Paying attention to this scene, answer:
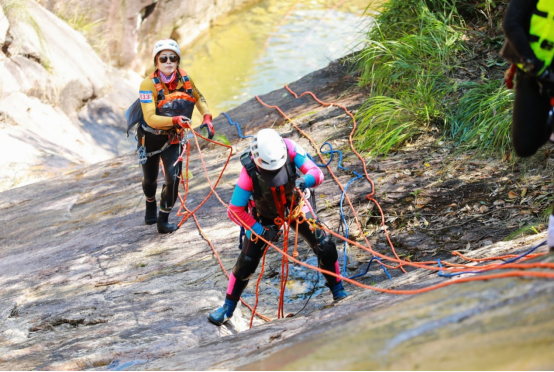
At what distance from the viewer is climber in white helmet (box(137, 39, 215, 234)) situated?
4984mm

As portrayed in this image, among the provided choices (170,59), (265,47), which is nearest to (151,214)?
(170,59)

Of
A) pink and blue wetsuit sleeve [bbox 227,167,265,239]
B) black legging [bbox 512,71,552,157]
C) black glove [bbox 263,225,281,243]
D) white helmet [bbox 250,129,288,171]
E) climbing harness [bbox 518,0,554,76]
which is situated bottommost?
black glove [bbox 263,225,281,243]

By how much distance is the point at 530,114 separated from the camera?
284 centimetres

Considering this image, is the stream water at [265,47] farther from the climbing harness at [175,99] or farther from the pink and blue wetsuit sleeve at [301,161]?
the pink and blue wetsuit sleeve at [301,161]

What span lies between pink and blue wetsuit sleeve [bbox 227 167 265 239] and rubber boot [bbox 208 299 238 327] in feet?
2.54

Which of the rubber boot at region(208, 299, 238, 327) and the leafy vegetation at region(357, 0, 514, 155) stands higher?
the leafy vegetation at region(357, 0, 514, 155)

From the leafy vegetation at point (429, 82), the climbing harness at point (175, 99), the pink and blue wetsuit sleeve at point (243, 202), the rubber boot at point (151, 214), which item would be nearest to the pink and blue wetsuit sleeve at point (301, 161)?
the pink and blue wetsuit sleeve at point (243, 202)

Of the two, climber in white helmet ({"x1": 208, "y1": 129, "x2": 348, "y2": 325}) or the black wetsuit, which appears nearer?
the black wetsuit

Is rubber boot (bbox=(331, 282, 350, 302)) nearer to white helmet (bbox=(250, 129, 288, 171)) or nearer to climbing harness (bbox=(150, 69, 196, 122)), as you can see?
white helmet (bbox=(250, 129, 288, 171))

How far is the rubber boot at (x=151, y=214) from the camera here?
6176 mm

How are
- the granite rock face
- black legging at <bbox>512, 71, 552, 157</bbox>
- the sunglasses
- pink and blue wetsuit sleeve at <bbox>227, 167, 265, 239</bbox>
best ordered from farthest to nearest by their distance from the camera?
1. the granite rock face
2. the sunglasses
3. pink and blue wetsuit sleeve at <bbox>227, 167, 265, 239</bbox>
4. black legging at <bbox>512, 71, 552, 157</bbox>

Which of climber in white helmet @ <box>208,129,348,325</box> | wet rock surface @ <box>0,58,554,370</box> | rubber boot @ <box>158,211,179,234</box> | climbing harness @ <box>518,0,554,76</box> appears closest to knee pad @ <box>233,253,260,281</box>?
climber in white helmet @ <box>208,129,348,325</box>

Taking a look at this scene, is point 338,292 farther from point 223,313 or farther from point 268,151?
point 268,151

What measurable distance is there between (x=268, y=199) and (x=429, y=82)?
11.9ft
